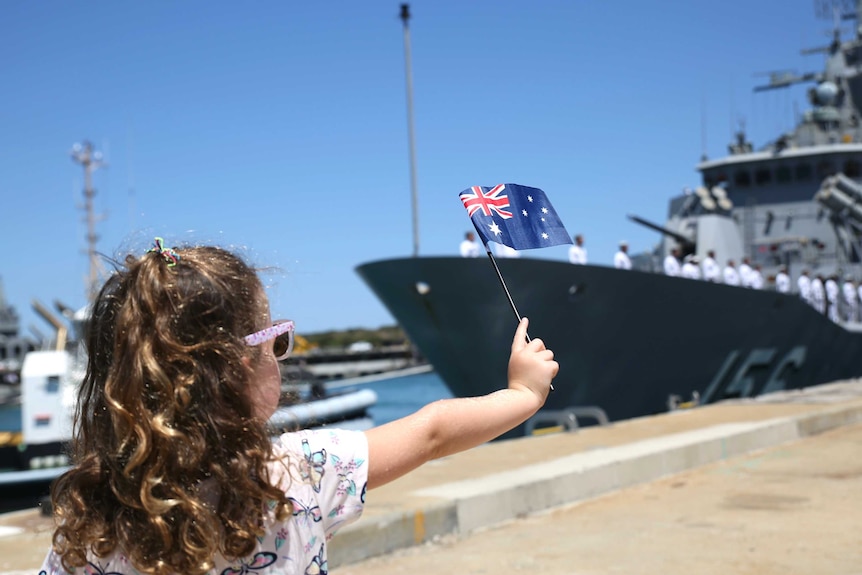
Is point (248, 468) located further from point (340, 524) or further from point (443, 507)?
point (443, 507)

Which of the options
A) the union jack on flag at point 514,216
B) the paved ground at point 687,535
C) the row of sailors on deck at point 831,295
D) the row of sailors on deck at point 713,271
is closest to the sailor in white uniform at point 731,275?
the row of sailors on deck at point 713,271

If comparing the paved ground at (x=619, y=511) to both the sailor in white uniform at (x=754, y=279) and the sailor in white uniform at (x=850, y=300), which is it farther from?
the sailor in white uniform at (x=850, y=300)

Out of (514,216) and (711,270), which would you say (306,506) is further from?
(711,270)

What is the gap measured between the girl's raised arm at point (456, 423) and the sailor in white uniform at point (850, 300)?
17.3 m

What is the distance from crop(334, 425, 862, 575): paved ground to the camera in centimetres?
413

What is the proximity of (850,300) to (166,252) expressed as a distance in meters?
18.0

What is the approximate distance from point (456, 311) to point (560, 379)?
1623 mm

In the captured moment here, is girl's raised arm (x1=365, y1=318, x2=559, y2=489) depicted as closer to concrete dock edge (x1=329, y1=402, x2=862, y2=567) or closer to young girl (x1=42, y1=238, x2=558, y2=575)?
young girl (x1=42, y1=238, x2=558, y2=575)

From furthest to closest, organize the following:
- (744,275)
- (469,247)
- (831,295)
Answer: (831,295) < (744,275) < (469,247)

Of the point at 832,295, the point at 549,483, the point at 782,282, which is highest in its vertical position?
the point at 549,483

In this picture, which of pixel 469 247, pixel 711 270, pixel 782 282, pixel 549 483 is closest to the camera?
pixel 549 483

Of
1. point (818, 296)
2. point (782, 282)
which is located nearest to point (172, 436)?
point (782, 282)

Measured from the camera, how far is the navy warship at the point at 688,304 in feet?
40.9

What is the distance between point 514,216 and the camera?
1.99 meters
